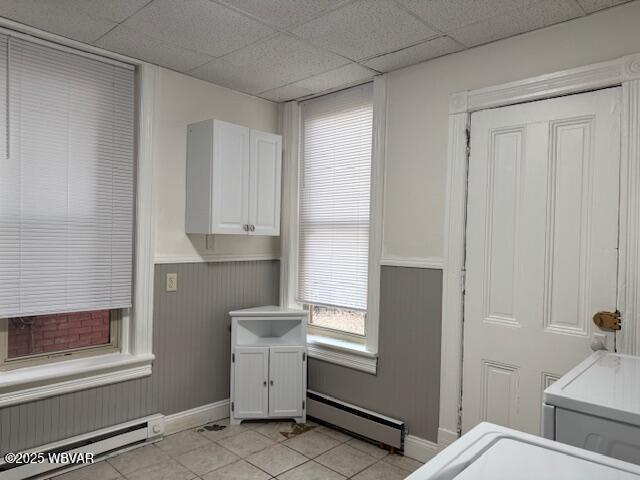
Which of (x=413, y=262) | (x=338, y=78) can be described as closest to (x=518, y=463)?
(x=413, y=262)

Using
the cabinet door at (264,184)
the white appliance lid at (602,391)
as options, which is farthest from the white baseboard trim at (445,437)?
the cabinet door at (264,184)

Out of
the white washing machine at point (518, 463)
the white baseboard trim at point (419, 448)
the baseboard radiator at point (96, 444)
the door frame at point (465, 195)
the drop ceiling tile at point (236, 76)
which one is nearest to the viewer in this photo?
the white washing machine at point (518, 463)

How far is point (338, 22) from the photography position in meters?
2.39

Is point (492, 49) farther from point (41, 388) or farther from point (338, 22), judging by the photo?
point (41, 388)

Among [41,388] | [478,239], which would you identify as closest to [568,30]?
[478,239]

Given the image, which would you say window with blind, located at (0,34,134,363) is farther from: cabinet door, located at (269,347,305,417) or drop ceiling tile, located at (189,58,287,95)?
cabinet door, located at (269,347,305,417)

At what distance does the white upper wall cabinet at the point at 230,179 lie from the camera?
309cm

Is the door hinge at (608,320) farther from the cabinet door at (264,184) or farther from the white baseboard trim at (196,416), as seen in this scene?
the white baseboard trim at (196,416)

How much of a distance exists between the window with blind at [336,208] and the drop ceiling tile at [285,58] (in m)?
0.47

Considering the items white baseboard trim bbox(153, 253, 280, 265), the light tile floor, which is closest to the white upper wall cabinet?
white baseboard trim bbox(153, 253, 280, 265)

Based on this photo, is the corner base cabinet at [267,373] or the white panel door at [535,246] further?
the corner base cabinet at [267,373]

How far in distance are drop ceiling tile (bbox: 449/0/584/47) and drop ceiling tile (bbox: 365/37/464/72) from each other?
8 cm

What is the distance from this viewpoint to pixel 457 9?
2221 millimetres

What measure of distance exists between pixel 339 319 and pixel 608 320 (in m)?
1.86
